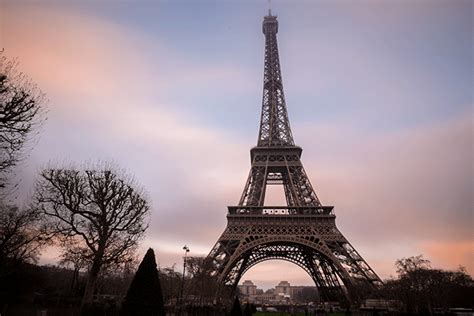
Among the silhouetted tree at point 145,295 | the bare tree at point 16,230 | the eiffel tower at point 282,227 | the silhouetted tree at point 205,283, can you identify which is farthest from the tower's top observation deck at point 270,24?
the silhouetted tree at point 145,295

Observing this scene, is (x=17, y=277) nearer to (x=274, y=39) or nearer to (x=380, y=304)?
(x=380, y=304)

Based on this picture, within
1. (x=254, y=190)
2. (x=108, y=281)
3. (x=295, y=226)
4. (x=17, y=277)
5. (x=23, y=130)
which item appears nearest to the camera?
(x=23, y=130)

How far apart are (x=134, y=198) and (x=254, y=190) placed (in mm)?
25525

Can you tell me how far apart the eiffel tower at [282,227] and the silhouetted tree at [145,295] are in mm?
27494

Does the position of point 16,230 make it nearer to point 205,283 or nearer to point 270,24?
point 205,283

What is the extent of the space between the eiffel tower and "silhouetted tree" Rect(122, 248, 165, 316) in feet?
90.2

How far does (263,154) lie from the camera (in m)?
54.2

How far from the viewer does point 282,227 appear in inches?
1866

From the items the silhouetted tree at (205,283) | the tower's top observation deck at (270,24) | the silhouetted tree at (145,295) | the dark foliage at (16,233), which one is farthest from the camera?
the tower's top observation deck at (270,24)

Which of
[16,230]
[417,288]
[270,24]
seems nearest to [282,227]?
[417,288]

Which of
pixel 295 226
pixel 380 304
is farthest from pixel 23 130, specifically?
pixel 380 304

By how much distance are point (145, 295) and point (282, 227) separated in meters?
34.1

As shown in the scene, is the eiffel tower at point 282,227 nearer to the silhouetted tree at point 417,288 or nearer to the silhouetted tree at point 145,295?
the silhouetted tree at point 417,288

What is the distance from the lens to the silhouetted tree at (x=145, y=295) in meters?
14.6
